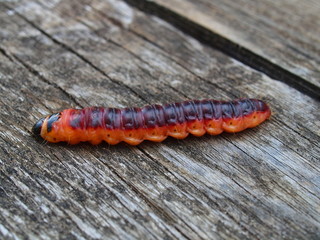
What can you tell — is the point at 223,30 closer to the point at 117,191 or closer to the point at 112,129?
the point at 112,129

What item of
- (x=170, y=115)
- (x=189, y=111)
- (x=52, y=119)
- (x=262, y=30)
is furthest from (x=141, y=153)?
(x=262, y=30)

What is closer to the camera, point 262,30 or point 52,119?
point 52,119

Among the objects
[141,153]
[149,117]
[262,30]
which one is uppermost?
[262,30]

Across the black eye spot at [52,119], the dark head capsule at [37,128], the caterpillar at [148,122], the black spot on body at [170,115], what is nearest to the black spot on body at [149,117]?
the caterpillar at [148,122]

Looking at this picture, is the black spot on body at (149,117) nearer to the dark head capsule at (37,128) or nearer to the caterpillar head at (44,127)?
the caterpillar head at (44,127)

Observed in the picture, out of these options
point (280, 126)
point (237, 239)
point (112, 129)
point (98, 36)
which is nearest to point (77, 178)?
point (112, 129)

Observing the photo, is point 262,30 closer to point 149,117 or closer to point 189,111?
point 189,111
